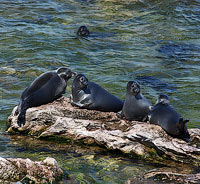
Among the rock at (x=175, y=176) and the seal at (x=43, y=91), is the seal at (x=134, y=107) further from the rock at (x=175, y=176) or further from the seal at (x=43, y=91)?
the rock at (x=175, y=176)

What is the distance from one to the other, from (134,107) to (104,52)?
23.1 feet

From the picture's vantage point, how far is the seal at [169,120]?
22.4ft

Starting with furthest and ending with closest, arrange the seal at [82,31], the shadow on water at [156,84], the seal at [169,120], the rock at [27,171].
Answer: the seal at [82,31]
the shadow on water at [156,84]
the seal at [169,120]
the rock at [27,171]

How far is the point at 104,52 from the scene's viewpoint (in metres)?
14.5

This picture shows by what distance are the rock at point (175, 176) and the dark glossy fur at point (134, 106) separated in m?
1.71

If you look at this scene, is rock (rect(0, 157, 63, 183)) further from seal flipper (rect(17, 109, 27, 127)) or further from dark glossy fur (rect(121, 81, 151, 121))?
dark glossy fur (rect(121, 81, 151, 121))

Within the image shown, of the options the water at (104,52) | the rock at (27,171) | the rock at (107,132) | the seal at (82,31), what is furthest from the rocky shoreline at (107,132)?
the seal at (82,31)

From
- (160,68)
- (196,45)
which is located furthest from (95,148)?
(196,45)

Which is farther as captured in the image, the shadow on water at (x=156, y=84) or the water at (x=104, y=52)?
the shadow on water at (x=156, y=84)

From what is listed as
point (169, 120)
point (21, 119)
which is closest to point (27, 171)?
point (21, 119)

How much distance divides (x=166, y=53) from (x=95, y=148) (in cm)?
810

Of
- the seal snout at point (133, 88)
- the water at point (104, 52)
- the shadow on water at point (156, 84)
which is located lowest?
the shadow on water at point (156, 84)

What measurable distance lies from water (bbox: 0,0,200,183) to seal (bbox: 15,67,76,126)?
62 centimetres

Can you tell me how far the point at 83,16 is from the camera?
1894 centimetres
